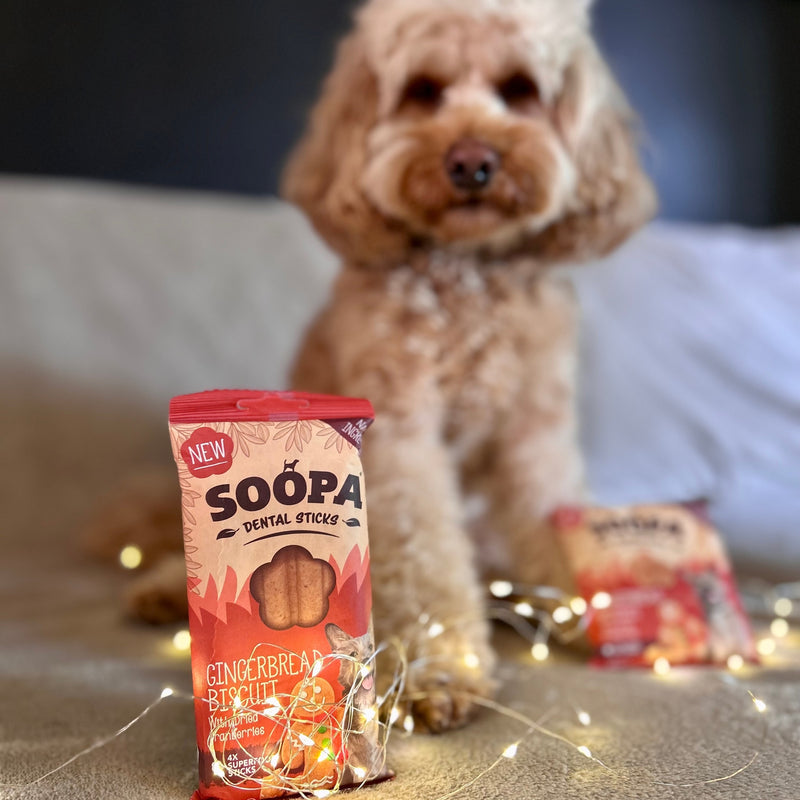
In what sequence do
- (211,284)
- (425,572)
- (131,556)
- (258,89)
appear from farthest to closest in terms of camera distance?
1. (258,89)
2. (211,284)
3. (131,556)
4. (425,572)

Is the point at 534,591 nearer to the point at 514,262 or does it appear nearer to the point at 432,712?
the point at 432,712

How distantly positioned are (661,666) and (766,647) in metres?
0.19

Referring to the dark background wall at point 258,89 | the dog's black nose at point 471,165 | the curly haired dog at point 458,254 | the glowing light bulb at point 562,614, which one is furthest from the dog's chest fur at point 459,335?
the dark background wall at point 258,89

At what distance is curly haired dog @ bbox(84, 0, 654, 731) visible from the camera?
1033mm

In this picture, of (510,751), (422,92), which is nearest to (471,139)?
(422,92)

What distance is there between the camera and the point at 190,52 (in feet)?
6.43

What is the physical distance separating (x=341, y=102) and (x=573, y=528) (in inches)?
27.9

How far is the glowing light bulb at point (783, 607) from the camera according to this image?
1203 millimetres

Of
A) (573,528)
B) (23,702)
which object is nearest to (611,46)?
(573,528)

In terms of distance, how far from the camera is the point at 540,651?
3.43 ft

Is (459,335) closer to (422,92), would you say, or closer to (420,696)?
(422,92)

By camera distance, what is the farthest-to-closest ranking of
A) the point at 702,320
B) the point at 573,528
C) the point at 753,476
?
the point at 702,320
the point at 753,476
the point at 573,528

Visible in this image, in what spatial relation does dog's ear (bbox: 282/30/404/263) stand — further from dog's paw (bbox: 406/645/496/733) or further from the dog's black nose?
dog's paw (bbox: 406/645/496/733)

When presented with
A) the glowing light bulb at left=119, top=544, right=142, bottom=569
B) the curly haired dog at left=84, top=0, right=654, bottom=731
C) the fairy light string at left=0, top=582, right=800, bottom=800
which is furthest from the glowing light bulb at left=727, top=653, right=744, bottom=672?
the glowing light bulb at left=119, top=544, right=142, bottom=569
